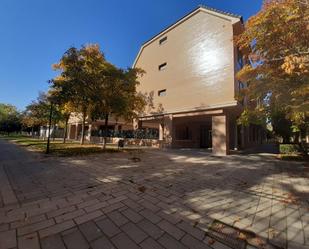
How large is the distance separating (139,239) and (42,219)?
1.76 metres

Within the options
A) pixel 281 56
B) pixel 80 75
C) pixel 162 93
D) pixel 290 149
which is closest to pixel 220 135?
pixel 290 149

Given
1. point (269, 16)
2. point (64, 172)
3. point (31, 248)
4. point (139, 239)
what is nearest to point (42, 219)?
point (31, 248)

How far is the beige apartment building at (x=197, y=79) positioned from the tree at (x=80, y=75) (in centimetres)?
766

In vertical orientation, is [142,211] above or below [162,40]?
below

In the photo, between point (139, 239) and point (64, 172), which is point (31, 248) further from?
point (64, 172)

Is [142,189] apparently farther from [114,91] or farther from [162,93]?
[162,93]

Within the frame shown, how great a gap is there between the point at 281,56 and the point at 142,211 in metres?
7.59

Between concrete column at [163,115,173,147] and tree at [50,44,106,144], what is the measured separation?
7.80 metres

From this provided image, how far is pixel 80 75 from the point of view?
10.8 metres

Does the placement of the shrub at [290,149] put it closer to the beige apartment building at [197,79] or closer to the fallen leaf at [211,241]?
the beige apartment building at [197,79]

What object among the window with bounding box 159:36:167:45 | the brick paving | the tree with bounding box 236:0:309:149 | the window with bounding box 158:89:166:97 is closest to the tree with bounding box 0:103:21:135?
the window with bounding box 158:89:166:97

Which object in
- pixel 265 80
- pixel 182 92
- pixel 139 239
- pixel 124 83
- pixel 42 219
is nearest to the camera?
pixel 139 239

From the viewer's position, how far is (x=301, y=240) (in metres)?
2.62

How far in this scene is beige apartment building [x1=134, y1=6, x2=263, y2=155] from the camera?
13055 millimetres
